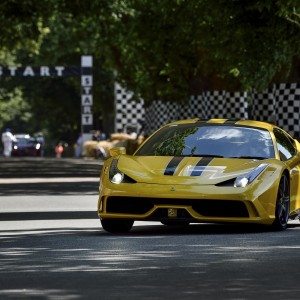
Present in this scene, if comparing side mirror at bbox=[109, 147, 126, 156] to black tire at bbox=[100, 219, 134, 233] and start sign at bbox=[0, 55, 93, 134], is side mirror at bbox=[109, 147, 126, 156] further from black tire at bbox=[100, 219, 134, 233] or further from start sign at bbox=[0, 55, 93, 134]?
start sign at bbox=[0, 55, 93, 134]

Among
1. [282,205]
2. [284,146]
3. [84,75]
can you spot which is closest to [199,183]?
[282,205]

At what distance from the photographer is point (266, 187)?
1549 centimetres

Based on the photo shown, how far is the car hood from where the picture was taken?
15281 millimetres

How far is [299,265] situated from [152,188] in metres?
3.91

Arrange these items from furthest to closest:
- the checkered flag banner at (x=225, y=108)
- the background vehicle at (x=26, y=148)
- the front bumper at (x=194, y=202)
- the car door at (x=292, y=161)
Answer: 1. the background vehicle at (x=26, y=148)
2. the checkered flag banner at (x=225, y=108)
3. the car door at (x=292, y=161)
4. the front bumper at (x=194, y=202)

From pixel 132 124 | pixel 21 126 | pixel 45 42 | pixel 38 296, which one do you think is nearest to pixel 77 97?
pixel 45 42

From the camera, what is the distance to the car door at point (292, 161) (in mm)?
16562

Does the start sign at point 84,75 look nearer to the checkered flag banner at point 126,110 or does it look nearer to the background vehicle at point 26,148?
→ the checkered flag banner at point 126,110

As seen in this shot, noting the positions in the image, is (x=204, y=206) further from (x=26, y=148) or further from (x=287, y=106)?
(x=26, y=148)

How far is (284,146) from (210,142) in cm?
108

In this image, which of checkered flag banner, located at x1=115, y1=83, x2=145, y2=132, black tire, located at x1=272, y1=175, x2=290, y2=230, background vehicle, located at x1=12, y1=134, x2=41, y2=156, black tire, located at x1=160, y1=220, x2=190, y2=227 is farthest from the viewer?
background vehicle, located at x1=12, y1=134, x2=41, y2=156

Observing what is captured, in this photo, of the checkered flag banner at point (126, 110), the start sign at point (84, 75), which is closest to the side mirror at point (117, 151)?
the checkered flag banner at point (126, 110)

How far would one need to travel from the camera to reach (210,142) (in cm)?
1639

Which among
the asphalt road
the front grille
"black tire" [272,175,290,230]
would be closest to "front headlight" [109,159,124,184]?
the front grille
